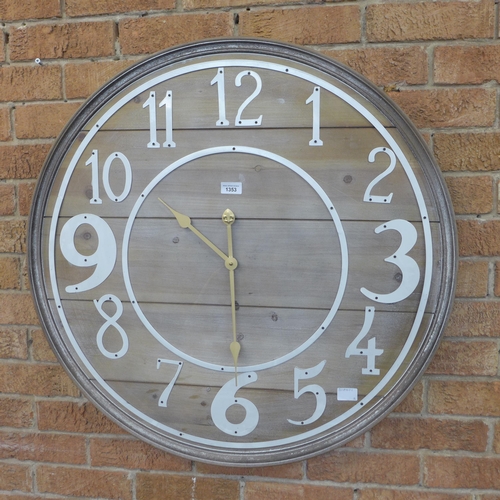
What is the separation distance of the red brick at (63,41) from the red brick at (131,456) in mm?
756

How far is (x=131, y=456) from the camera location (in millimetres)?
1043

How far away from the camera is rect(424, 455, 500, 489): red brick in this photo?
3.14ft

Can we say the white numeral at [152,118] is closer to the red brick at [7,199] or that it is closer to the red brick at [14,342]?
the red brick at [7,199]

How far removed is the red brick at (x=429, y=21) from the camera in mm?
876

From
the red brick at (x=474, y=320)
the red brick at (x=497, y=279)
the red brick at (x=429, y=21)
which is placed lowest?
the red brick at (x=474, y=320)

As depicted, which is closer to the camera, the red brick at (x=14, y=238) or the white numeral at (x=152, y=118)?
the white numeral at (x=152, y=118)

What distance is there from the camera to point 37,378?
1061 mm

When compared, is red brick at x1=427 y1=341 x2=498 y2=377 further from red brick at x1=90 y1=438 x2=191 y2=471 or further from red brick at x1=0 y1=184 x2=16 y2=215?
red brick at x1=0 y1=184 x2=16 y2=215

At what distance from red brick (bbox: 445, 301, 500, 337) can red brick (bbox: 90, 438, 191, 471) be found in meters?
0.57

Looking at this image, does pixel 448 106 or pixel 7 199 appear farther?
pixel 7 199

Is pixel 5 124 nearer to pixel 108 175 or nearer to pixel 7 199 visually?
pixel 7 199

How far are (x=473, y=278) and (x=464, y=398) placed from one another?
220mm

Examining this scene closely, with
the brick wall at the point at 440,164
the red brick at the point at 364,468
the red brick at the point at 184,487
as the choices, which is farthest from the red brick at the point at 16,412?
the red brick at the point at 364,468

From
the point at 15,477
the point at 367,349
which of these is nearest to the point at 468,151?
the point at 367,349
